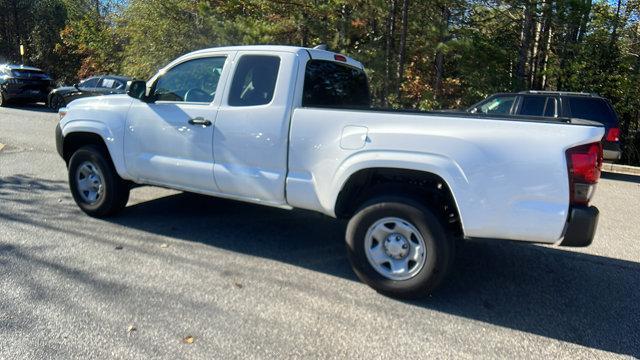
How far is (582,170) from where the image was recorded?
348 centimetres

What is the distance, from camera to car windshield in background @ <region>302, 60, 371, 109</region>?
467cm

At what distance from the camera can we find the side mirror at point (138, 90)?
523 centimetres

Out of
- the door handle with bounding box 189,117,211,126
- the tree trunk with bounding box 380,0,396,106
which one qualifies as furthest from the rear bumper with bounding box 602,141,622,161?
the door handle with bounding box 189,117,211,126

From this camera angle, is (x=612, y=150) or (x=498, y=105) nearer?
(x=612, y=150)

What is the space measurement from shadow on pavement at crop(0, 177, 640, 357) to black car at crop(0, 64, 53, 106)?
17.5 metres

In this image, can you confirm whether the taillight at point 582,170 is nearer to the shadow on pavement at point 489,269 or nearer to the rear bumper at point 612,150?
the shadow on pavement at point 489,269

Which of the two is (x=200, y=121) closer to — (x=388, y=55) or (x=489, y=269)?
(x=489, y=269)

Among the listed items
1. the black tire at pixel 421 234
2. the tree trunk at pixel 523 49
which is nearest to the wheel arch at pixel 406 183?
the black tire at pixel 421 234

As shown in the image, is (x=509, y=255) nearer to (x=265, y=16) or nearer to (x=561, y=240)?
(x=561, y=240)

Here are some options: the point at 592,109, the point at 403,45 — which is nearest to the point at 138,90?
the point at 592,109

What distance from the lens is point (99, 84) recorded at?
18609 millimetres

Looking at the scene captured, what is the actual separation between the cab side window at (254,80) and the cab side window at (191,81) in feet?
0.79

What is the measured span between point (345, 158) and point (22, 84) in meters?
21.1

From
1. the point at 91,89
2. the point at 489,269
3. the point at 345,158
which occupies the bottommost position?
the point at 489,269
